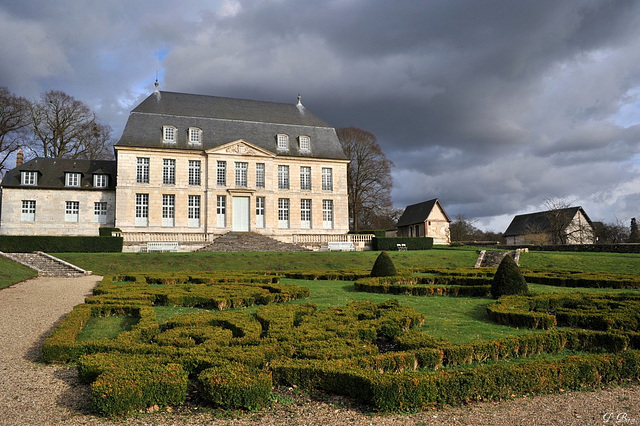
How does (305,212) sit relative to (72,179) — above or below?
below

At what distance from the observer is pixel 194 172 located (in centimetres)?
3600

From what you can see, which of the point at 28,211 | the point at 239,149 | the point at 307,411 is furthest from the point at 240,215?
the point at 307,411

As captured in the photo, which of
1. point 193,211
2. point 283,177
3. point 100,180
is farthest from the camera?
point 283,177

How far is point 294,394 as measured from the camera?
16.8 feet

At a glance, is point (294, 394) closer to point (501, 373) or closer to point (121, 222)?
point (501, 373)

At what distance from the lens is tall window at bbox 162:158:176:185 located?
3531cm

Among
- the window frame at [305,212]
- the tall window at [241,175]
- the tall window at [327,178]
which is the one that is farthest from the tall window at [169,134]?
the tall window at [327,178]

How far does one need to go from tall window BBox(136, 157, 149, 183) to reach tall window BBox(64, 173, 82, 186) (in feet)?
16.2

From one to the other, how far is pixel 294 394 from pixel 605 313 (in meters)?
6.68

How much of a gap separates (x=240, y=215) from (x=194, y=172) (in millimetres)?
5018

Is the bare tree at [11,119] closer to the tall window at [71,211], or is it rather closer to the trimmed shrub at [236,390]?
the tall window at [71,211]

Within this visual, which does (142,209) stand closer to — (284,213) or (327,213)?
(284,213)

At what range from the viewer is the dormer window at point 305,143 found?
3903 centimetres

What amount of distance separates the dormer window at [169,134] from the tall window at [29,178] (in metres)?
9.93
